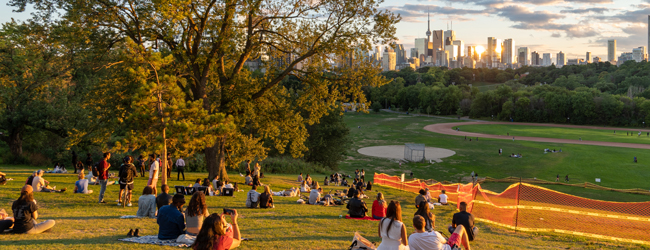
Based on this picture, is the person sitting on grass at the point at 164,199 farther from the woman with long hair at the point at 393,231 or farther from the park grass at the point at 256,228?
the woman with long hair at the point at 393,231

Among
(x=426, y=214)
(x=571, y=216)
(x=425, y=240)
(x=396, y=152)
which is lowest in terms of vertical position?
(x=396, y=152)

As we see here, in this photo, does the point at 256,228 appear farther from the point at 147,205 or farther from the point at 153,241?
the point at 147,205

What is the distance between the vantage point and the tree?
18.6m

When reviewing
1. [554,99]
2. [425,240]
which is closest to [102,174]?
[425,240]

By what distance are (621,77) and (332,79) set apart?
167061mm

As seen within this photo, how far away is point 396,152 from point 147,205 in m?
48.7

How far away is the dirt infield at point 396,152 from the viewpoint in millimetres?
53556

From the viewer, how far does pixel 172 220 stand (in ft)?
28.2

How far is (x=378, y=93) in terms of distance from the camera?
158500 mm

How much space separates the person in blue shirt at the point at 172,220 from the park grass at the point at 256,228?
1.49ft

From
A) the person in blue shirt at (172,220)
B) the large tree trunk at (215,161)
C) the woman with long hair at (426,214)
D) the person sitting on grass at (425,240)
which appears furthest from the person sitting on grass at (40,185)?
the person sitting on grass at (425,240)

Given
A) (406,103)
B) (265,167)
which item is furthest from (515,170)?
(406,103)

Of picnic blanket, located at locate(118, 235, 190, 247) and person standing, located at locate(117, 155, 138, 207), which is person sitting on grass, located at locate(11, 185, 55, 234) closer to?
picnic blanket, located at locate(118, 235, 190, 247)

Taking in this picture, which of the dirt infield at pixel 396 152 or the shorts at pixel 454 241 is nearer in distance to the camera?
the shorts at pixel 454 241
